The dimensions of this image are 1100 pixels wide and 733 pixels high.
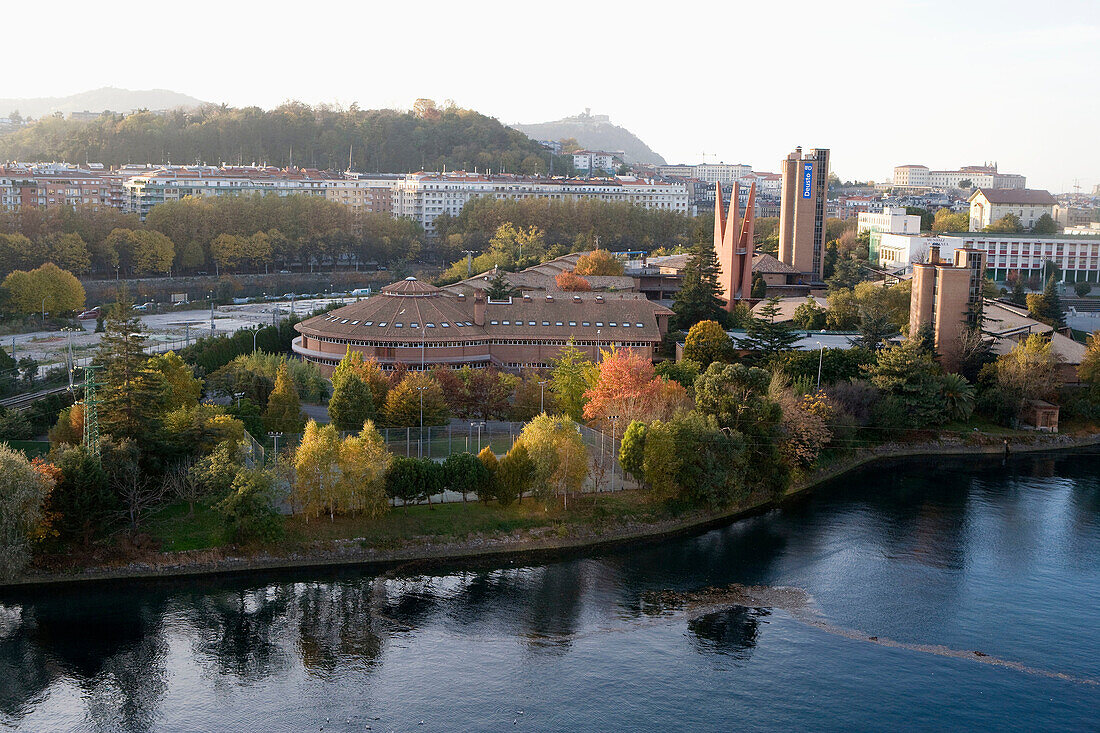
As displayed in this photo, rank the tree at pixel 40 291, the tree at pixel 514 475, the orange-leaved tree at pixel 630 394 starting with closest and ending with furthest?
the tree at pixel 514 475 → the orange-leaved tree at pixel 630 394 → the tree at pixel 40 291

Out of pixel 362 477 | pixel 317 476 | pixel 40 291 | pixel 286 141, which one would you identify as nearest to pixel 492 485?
pixel 362 477

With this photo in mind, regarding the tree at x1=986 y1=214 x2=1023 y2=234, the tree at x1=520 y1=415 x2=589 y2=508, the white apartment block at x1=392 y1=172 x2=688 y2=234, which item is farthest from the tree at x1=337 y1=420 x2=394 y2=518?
the tree at x1=986 y1=214 x2=1023 y2=234

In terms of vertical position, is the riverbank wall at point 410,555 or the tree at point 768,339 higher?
the tree at point 768,339

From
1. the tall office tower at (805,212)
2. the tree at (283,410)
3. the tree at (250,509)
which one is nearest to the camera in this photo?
the tree at (250,509)

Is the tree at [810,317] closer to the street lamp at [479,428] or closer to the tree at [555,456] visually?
the street lamp at [479,428]

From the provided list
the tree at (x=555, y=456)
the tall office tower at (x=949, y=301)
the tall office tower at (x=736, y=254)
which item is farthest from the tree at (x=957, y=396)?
the tree at (x=555, y=456)

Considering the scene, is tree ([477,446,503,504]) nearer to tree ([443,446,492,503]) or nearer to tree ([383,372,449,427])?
tree ([443,446,492,503])

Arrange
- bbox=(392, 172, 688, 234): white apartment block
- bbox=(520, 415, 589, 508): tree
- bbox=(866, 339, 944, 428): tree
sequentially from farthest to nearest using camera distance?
1. bbox=(392, 172, 688, 234): white apartment block
2. bbox=(866, 339, 944, 428): tree
3. bbox=(520, 415, 589, 508): tree
